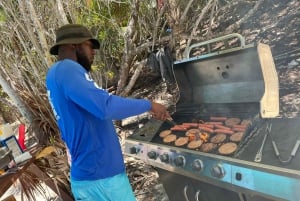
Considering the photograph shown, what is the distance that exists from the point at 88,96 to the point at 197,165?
859mm

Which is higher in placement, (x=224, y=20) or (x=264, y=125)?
(x=224, y=20)

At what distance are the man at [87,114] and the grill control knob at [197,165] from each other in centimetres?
44

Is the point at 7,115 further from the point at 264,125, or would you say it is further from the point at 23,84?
the point at 264,125

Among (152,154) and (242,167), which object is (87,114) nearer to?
(152,154)

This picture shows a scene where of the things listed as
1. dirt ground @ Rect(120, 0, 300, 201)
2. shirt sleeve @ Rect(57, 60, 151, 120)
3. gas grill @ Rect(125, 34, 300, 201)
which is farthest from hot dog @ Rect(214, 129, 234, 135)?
dirt ground @ Rect(120, 0, 300, 201)

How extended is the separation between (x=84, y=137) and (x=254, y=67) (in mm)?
1435

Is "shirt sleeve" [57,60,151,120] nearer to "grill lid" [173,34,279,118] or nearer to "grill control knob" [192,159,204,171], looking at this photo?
"grill control knob" [192,159,204,171]

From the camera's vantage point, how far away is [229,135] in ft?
6.85

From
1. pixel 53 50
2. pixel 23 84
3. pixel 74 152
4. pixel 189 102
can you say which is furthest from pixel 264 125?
pixel 23 84

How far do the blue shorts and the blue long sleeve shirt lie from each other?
43mm

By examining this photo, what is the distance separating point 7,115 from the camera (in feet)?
18.6

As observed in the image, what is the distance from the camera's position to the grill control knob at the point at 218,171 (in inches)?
69.1

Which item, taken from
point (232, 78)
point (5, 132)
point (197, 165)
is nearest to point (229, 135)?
point (197, 165)

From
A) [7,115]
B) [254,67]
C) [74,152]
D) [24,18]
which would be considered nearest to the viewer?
[74,152]
